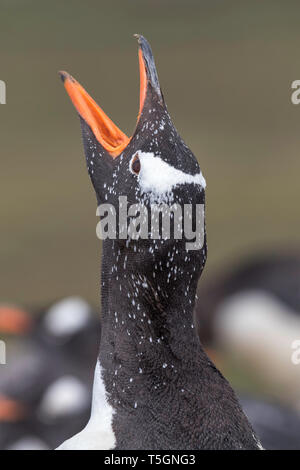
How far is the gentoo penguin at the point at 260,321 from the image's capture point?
13.4 feet

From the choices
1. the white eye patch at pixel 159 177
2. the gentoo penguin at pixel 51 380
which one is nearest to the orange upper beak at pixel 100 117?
Result: the white eye patch at pixel 159 177

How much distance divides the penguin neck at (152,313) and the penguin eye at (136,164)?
14cm

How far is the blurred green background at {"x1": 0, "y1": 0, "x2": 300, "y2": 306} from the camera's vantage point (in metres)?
5.22

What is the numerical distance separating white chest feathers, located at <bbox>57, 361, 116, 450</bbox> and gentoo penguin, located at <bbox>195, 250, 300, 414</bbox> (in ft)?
7.63

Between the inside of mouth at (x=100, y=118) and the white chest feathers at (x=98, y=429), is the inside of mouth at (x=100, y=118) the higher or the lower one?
the higher one

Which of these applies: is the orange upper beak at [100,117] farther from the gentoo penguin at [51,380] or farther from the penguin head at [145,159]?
the gentoo penguin at [51,380]

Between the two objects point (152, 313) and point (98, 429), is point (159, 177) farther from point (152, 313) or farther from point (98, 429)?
point (98, 429)

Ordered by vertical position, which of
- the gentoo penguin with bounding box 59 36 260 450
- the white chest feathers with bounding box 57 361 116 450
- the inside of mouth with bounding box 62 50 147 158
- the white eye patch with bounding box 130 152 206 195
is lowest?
the white chest feathers with bounding box 57 361 116 450

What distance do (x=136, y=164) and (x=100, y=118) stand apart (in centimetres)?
17

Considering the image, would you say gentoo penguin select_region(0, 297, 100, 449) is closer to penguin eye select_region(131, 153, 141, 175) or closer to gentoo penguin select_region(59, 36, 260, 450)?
gentoo penguin select_region(59, 36, 260, 450)

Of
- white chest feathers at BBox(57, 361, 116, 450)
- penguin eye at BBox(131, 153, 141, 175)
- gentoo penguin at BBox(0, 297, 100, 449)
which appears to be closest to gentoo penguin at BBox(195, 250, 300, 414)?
gentoo penguin at BBox(0, 297, 100, 449)

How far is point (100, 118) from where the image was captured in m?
1.84

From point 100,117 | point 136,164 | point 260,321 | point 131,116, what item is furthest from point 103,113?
point 131,116

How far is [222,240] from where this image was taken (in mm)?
5270
